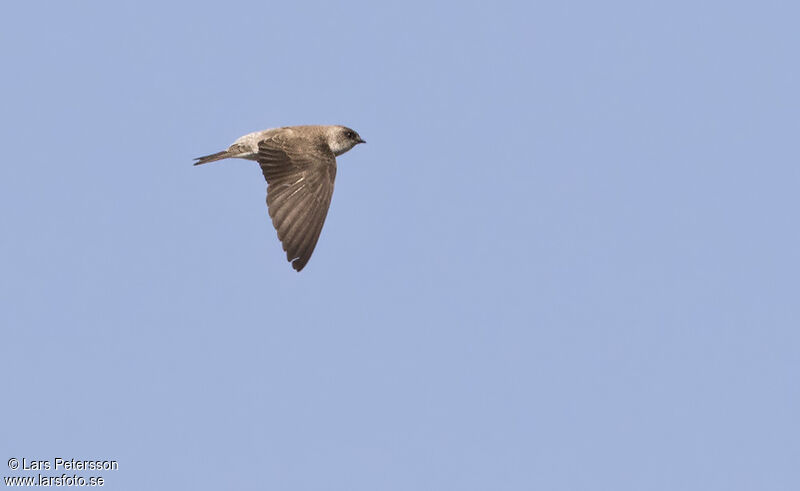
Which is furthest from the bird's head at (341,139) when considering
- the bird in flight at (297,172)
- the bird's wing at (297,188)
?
the bird's wing at (297,188)

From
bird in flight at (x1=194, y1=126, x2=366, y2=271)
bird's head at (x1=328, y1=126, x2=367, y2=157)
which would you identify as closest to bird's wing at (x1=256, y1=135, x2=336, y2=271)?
bird in flight at (x1=194, y1=126, x2=366, y2=271)

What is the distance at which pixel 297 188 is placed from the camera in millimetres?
17578

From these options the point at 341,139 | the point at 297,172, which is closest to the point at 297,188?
the point at 297,172

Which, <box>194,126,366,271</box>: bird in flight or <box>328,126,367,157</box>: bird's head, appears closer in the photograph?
<box>194,126,366,271</box>: bird in flight

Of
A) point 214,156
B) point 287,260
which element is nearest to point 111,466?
point 287,260

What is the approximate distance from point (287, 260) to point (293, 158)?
7.94 ft

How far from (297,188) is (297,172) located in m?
0.42

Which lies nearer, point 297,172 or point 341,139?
point 297,172

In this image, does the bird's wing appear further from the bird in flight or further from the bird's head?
the bird's head

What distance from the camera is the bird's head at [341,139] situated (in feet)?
66.0

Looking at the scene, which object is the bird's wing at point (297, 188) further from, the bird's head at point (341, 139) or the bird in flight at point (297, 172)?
the bird's head at point (341, 139)

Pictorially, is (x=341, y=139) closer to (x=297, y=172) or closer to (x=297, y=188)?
(x=297, y=172)

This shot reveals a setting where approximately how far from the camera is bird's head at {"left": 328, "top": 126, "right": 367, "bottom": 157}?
20.1 meters

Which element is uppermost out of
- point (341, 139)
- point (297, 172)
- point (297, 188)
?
point (341, 139)
